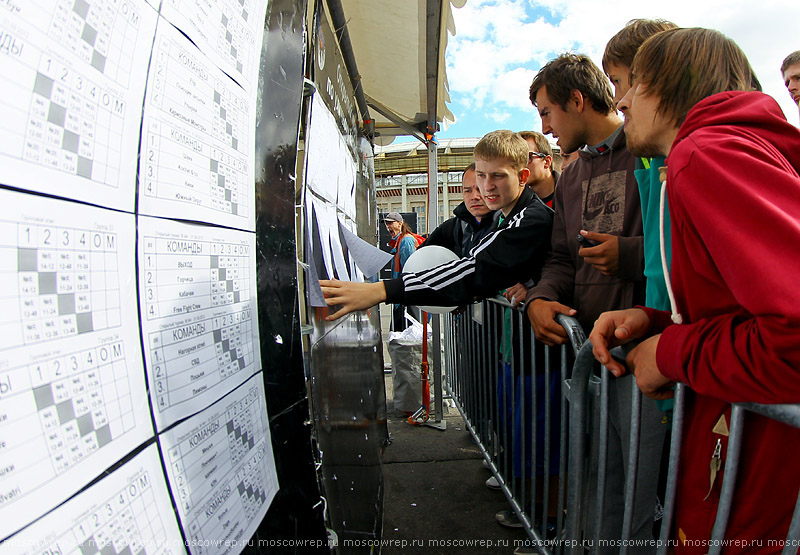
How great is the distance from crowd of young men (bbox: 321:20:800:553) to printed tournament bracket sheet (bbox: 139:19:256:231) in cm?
70

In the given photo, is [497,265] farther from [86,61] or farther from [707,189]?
[86,61]

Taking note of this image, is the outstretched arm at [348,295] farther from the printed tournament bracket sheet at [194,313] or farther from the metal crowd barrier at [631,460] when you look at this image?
the metal crowd barrier at [631,460]

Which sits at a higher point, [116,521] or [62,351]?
[62,351]

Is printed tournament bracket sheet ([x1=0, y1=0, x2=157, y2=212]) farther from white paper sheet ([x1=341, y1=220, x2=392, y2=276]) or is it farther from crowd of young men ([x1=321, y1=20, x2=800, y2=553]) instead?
white paper sheet ([x1=341, y1=220, x2=392, y2=276])

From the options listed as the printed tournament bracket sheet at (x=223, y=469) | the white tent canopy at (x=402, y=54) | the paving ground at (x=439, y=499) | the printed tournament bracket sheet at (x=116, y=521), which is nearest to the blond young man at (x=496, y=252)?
the printed tournament bracket sheet at (x=223, y=469)

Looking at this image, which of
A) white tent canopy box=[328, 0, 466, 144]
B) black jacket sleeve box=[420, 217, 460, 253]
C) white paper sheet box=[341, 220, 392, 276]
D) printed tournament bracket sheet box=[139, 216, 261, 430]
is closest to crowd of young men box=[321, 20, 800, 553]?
white paper sheet box=[341, 220, 392, 276]

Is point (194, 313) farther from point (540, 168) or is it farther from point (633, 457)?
point (540, 168)

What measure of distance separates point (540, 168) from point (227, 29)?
8.06 ft

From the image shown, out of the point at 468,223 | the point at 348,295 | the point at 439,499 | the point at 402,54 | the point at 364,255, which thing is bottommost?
the point at 439,499

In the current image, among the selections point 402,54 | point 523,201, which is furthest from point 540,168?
point 402,54

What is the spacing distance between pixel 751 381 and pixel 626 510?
603mm

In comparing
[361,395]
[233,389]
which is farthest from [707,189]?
[361,395]

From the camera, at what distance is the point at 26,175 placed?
0.39 meters

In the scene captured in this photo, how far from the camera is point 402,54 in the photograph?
3.20m
